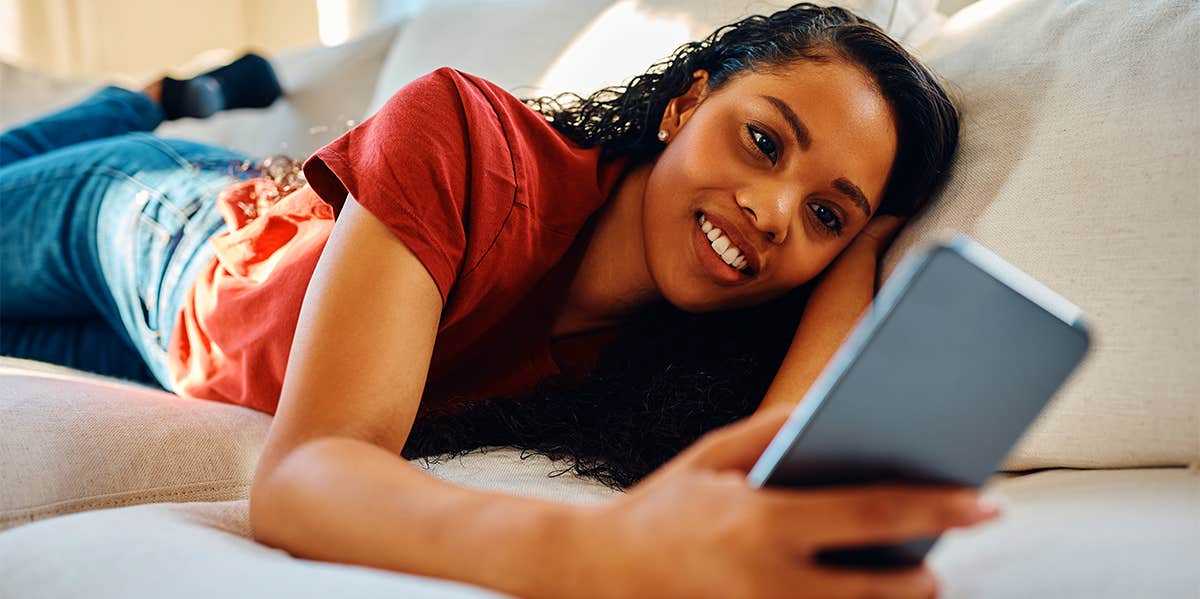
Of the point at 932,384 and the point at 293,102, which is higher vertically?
the point at 932,384

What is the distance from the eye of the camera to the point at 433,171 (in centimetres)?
84

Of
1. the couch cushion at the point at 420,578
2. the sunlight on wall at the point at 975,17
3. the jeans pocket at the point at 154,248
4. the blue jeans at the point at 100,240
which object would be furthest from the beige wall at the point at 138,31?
the couch cushion at the point at 420,578

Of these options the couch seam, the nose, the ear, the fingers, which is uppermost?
the fingers

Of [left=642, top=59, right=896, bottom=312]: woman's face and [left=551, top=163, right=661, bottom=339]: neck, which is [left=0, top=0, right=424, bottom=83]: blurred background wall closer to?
[left=551, top=163, right=661, bottom=339]: neck

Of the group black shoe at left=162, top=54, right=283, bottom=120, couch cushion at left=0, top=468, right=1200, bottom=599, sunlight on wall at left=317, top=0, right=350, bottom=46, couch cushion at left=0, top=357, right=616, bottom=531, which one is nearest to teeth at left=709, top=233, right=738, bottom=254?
couch cushion at left=0, top=357, right=616, bottom=531

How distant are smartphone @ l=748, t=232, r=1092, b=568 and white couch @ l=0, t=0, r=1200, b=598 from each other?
3.7 inches

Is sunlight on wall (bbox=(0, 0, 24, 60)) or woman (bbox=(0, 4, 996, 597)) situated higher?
woman (bbox=(0, 4, 996, 597))

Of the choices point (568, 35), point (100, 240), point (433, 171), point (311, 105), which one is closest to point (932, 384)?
point (433, 171)

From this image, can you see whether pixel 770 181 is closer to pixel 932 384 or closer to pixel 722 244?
pixel 722 244

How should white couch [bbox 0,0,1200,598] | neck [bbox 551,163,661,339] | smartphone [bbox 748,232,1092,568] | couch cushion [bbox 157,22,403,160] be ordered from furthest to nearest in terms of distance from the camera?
couch cushion [bbox 157,22,403,160]
neck [bbox 551,163,661,339]
white couch [bbox 0,0,1200,598]
smartphone [bbox 748,232,1092,568]

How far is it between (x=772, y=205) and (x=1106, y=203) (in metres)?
0.27

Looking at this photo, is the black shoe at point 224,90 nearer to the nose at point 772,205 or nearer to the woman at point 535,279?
the woman at point 535,279

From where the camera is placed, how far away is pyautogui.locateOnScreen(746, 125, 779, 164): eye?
0.95 m

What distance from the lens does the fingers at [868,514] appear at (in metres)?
0.40
